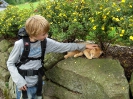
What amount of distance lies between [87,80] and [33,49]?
32.0 inches

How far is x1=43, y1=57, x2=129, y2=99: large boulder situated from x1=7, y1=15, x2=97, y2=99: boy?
26 centimetres

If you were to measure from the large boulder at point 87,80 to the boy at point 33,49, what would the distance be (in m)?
0.26

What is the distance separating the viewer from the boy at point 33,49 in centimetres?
312

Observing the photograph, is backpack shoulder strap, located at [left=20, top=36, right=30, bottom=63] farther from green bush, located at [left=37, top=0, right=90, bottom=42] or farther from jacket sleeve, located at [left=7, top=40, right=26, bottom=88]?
green bush, located at [left=37, top=0, right=90, bottom=42]

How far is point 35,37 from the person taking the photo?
10.5 ft

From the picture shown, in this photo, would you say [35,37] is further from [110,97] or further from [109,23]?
[110,97]

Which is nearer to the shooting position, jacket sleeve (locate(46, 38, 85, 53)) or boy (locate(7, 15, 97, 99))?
boy (locate(7, 15, 97, 99))

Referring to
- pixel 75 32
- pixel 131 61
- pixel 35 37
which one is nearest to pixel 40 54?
pixel 35 37

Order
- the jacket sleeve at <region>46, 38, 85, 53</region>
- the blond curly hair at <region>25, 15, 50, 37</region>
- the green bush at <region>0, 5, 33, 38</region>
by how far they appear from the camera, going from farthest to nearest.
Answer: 1. the green bush at <region>0, 5, 33, 38</region>
2. the jacket sleeve at <region>46, 38, 85, 53</region>
3. the blond curly hair at <region>25, 15, 50, 37</region>

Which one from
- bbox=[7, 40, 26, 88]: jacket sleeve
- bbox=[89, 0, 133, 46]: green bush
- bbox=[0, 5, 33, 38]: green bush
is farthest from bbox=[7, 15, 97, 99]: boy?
bbox=[0, 5, 33, 38]: green bush

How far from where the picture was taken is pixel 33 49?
334cm

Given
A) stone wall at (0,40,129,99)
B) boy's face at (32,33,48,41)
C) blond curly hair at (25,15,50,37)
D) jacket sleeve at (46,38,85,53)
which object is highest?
blond curly hair at (25,15,50,37)

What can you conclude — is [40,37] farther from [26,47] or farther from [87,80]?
[87,80]

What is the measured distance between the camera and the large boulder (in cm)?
324
